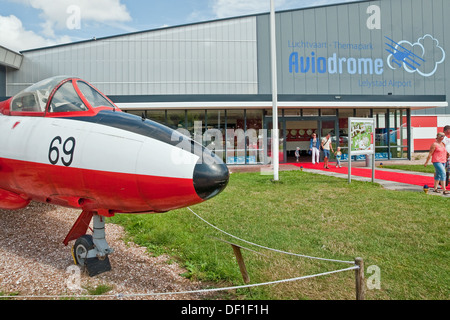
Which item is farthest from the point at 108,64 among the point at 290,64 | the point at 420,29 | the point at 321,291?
the point at 420,29

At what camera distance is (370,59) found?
816 inches

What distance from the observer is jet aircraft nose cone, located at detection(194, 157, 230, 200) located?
2.44 metres

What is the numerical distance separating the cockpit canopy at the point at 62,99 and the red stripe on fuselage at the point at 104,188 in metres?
0.62

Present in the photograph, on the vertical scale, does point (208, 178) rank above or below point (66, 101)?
below

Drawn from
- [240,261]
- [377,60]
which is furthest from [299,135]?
[240,261]

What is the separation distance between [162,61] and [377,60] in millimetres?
15247

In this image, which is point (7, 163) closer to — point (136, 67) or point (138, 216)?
point (138, 216)

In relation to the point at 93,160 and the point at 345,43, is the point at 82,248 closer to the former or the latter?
the point at 93,160

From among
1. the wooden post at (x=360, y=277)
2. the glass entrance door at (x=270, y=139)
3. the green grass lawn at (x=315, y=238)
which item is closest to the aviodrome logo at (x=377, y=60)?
the glass entrance door at (x=270, y=139)

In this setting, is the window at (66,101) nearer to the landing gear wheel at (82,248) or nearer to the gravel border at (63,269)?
the landing gear wheel at (82,248)

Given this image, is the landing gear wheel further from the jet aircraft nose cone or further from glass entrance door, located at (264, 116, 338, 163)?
glass entrance door, located at (264, 116, 338, 163)

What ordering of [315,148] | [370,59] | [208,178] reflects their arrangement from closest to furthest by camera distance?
[208,178]
[315,148]
[370,59]

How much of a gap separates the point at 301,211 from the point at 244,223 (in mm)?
1585

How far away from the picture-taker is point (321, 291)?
3.19m
